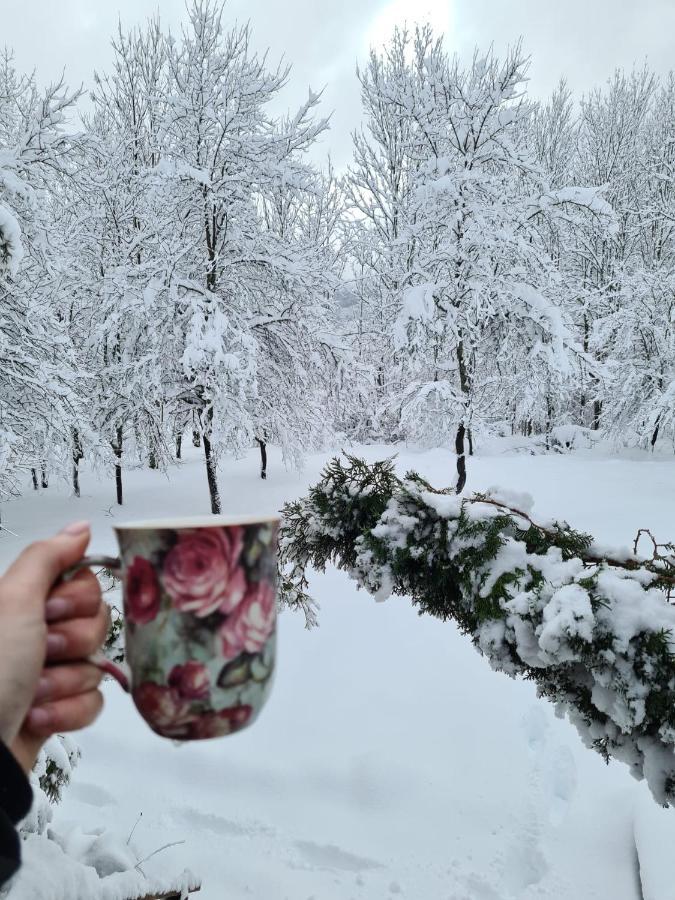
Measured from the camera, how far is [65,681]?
0.91 metres

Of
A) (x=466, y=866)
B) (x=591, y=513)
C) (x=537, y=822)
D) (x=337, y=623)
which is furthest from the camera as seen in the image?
(x=591, y=513)

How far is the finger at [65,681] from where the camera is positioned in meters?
0.90

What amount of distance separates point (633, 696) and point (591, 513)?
29.6 feet

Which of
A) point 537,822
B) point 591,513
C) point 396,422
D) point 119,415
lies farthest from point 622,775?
point 396,422

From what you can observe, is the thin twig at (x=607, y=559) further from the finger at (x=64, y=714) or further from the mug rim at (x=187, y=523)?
the finger at (x=64, y=714)

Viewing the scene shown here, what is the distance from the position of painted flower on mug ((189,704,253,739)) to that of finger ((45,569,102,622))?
0.24 metres

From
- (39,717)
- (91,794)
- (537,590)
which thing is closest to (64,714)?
(39,717)

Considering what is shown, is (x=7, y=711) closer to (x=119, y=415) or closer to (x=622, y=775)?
(x=622, y=775)

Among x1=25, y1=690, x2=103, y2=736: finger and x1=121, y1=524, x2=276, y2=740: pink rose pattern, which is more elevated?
x1=121, y1=524, x2=276, y2=740: pink rose pattern

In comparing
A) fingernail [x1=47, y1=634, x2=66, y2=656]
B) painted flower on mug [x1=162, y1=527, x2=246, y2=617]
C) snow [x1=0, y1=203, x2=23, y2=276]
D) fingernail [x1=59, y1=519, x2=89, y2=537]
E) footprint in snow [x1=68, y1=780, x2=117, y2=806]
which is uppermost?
snow [x1=0, y1=203, x2=23, y2=276]

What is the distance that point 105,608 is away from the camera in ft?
3.13

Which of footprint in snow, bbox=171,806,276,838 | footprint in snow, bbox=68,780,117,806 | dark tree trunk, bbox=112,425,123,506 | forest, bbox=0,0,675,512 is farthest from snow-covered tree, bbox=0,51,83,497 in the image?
footprint in snow, bbox=171,806,276,838

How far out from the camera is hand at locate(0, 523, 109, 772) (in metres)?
0.85

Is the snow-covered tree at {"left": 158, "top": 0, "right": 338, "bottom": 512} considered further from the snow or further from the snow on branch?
the snow on branch
